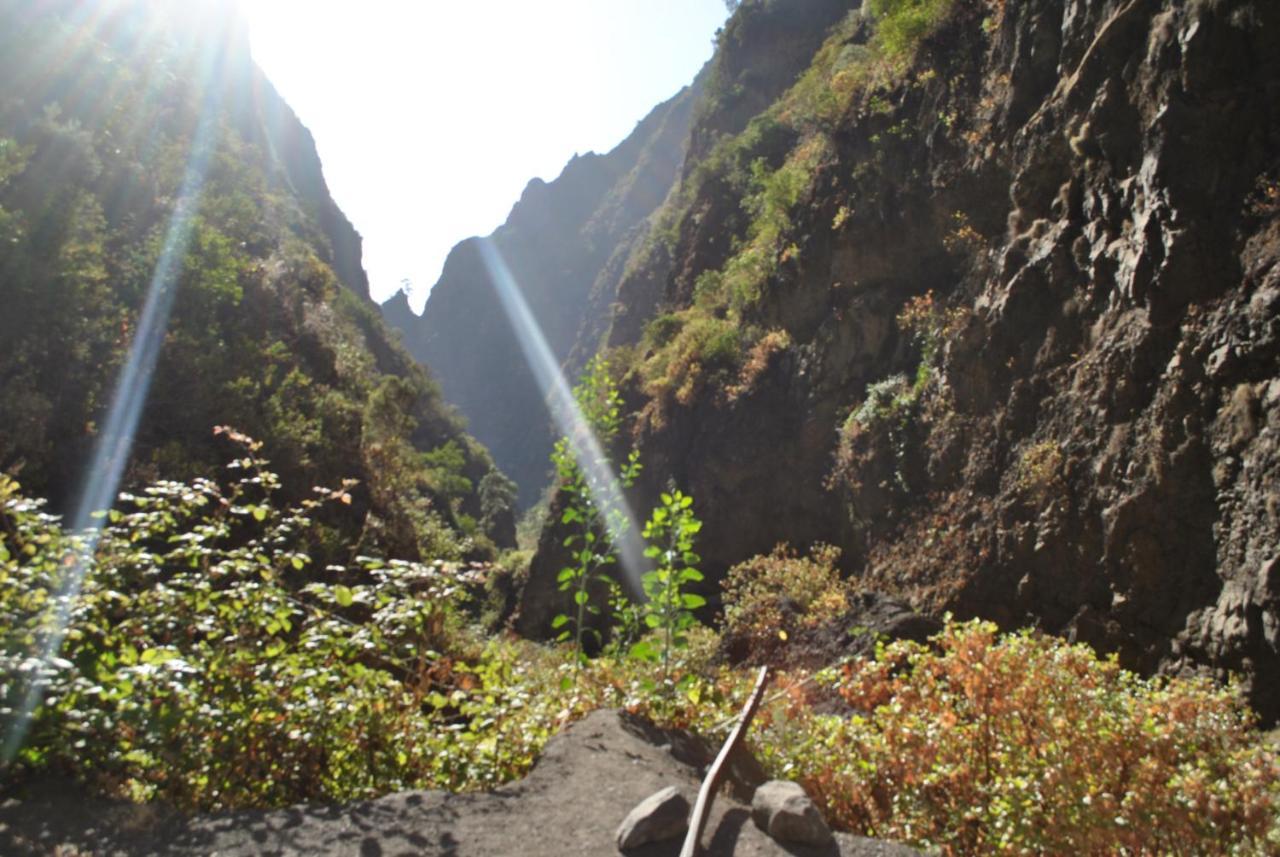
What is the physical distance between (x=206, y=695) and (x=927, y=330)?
10.4m

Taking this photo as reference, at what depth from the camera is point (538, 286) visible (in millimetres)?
121125

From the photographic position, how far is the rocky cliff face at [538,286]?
320 feet

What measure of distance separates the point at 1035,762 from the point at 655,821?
1.82 m

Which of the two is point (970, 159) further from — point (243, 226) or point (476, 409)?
point (476, 409)

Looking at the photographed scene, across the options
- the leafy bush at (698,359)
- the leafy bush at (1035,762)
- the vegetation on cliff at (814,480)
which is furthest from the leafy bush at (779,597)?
the leafy bush at (698,359)

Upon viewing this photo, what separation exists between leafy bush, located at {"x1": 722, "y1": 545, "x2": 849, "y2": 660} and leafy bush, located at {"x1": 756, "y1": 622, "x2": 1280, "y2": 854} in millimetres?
3092

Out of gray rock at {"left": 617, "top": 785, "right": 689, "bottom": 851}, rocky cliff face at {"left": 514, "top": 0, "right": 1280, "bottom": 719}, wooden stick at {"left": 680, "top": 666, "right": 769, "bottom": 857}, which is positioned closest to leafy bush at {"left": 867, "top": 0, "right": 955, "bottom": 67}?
rocky cliff face at {"left": 514, "top": 0, "right": 1280, "bottom": 719}

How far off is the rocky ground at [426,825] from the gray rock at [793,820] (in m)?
0.04

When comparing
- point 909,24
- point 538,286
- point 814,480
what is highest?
point 538,286

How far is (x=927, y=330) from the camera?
11.5 m

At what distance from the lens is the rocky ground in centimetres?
282

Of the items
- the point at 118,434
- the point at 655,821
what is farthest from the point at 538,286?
the point at 655,821

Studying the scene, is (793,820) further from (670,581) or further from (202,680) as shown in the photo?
(202,680)

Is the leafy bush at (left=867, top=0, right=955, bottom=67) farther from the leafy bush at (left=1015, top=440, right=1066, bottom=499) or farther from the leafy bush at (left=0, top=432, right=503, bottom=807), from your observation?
the leafy bush at (left=0, top=432, right=503, bottom=807)
